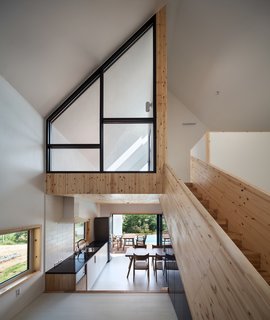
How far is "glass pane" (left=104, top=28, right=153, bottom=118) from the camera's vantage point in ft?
20.8

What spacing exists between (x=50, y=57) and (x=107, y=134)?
2.09m

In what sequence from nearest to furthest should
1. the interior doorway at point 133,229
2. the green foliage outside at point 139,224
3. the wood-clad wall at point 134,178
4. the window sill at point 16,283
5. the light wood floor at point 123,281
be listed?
1. the window sill at point 16,283
2. the wood-clad wall at point 134,178
3. the light wood floor at point 123,281
4. the interior doorway at point 133,229
5. the green foliage outside at point 139,224

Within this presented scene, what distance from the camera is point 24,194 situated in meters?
5.25

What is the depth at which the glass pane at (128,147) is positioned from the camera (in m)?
6.16

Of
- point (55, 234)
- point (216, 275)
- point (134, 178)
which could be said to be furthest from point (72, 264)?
point (216, 275)

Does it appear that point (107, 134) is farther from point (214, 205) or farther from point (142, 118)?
point (214, 205)

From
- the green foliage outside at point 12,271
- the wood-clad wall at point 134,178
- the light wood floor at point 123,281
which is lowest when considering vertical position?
the light wood floor at point 123,281

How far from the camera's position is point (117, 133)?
6426 mm

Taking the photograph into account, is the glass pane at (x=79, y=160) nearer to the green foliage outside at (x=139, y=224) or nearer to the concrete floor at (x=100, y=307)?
the concrete floor at (x=100, y=307)

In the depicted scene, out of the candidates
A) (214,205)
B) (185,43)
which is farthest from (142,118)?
(214,205)

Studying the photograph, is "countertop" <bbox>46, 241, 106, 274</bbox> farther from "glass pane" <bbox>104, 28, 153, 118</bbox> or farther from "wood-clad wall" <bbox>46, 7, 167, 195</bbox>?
"glass pane" <bbox>104, 28, 153, 118</bbox>

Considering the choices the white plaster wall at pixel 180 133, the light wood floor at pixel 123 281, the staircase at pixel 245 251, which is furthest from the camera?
the white plaster wall at pixel 180 133

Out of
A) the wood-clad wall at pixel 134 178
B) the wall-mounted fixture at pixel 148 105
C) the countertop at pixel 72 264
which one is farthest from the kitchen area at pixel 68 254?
the wall-mounted fixture at pixel 148 105

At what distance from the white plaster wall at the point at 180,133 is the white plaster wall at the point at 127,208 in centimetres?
475
